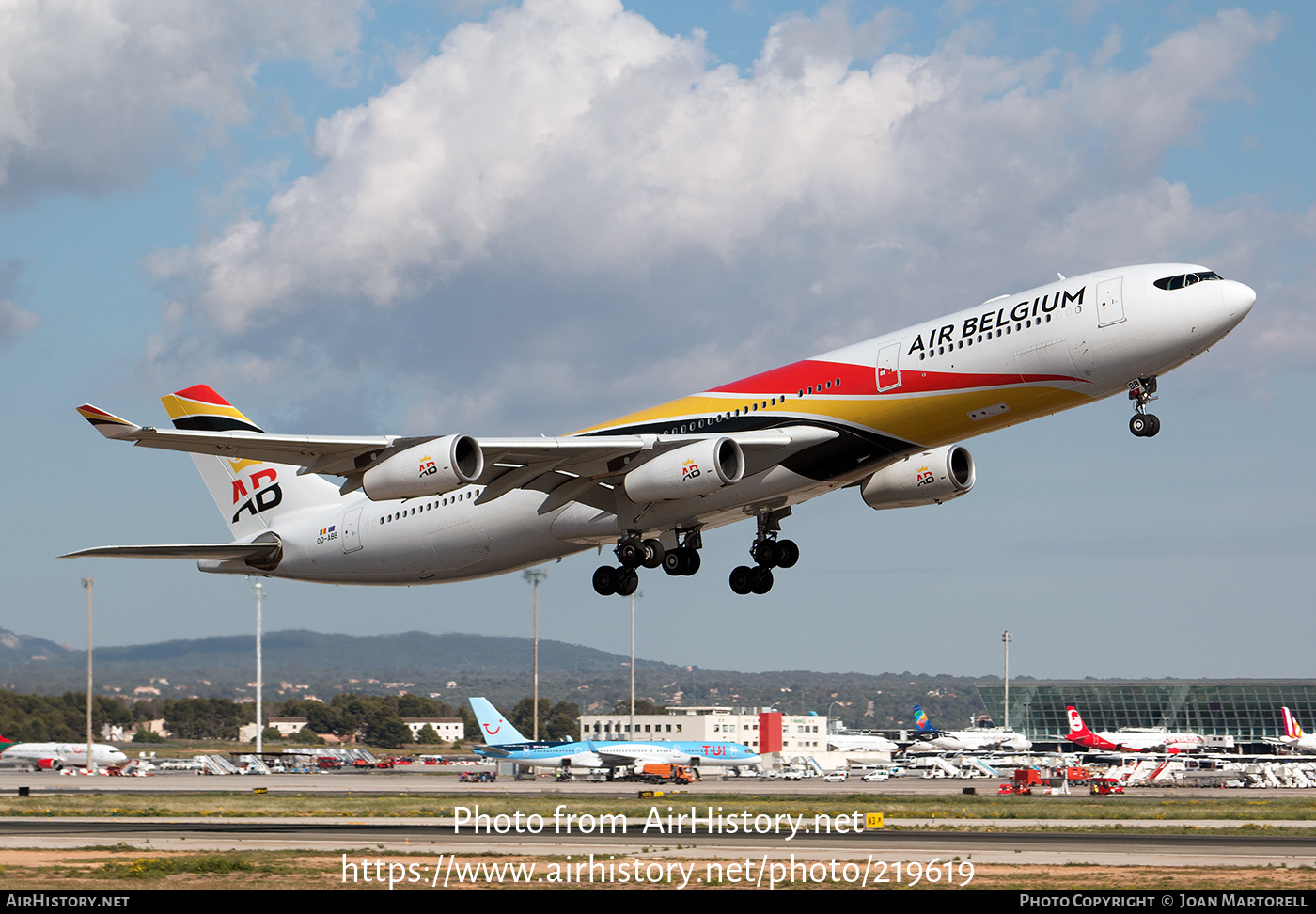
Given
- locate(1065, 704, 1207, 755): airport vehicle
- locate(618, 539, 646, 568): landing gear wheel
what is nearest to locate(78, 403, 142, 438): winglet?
locate(618, 539, 646, 568): landing gear wheel

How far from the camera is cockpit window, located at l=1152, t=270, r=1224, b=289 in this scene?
3372cm

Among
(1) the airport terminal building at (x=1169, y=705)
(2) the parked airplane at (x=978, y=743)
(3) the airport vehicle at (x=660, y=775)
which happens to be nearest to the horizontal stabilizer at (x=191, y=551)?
(3) the airport vehicle at (x=660, y=775)

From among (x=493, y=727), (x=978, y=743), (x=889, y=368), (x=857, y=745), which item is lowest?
(x=978, y=743)

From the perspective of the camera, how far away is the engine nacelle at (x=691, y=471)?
1475 inches

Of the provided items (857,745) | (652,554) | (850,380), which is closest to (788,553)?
(652,554)

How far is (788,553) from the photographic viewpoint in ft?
146

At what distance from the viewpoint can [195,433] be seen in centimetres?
3728

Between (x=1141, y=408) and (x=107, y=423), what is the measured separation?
26.6 m

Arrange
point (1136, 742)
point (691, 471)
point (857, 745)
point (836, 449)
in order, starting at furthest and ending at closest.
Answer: point (857, 745) → point (1136, 742) → point (836, 449) → point (691, 471)

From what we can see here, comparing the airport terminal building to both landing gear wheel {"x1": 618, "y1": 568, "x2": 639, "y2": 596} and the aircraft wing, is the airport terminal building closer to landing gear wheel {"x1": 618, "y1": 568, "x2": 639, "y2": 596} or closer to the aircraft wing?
landing gear wheel {"x1": 618, "y1": 568, "x2": 639, "y2": 596}

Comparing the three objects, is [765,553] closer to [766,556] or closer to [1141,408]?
[766,556]

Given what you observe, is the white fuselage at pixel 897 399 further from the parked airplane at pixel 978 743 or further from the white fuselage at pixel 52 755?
the parked airplane at pixel 978 743

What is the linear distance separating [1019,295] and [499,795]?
49687 mm

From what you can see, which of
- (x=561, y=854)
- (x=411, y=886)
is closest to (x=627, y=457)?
(x=561, y=854)
